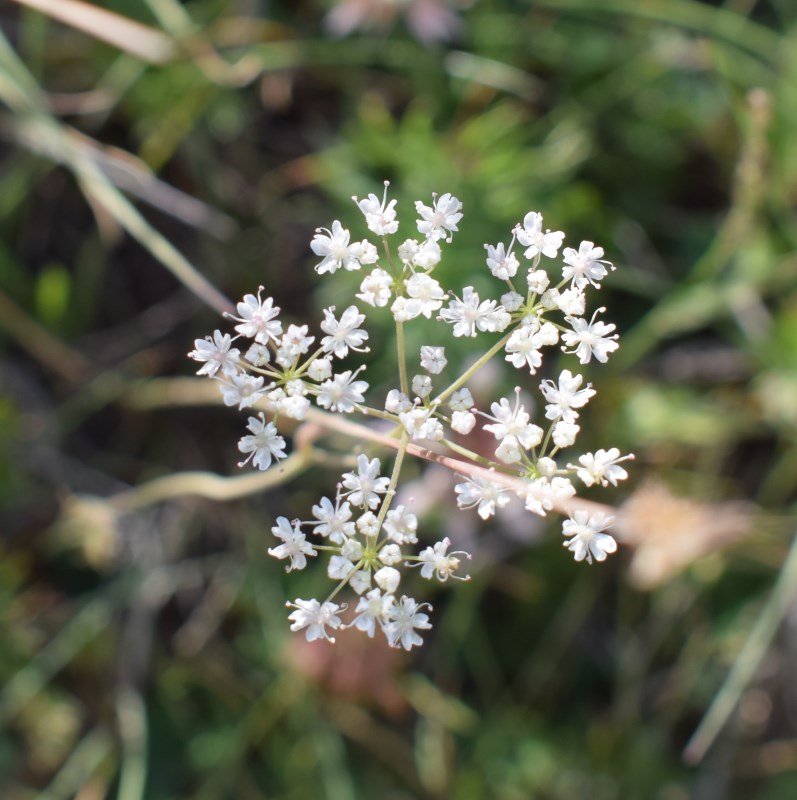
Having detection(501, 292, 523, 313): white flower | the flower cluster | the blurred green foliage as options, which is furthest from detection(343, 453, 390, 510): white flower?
the blurred green foliage

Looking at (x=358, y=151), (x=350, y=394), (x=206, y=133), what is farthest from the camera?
(x=206, y=133)

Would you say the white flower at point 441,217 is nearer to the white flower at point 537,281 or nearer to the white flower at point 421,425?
the white flower at point 537,281

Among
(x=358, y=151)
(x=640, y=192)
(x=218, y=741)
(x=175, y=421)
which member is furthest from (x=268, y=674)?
(x=640, y=192)

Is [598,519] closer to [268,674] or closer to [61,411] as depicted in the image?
[268,674]

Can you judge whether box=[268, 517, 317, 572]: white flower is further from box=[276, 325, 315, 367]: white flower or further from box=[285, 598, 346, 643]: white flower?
box=[276, 325, 315, 367]: white flower

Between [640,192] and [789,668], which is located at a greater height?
[640,192]

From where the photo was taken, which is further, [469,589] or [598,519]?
[469,589]
